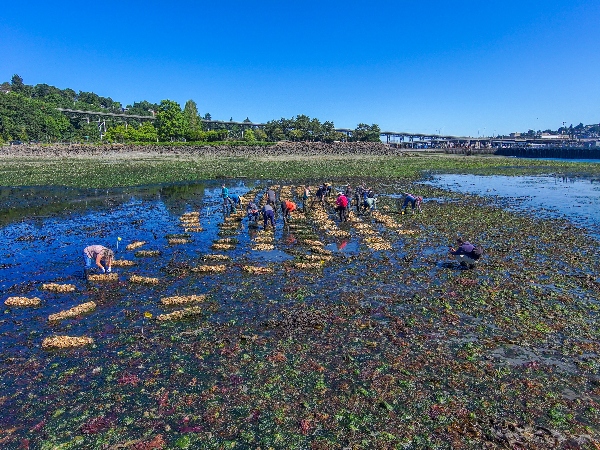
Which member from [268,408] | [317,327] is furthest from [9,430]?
[317,327]

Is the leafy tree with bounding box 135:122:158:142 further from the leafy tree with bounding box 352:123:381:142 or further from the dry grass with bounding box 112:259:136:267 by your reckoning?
the dry grass with bounding box 112:259:136:267

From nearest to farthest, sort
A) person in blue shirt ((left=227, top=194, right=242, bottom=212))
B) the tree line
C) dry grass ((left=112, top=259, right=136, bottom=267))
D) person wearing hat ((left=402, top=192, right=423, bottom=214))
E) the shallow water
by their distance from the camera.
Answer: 1. dry grass ((left=112, top=259, right=136, bottom=267))
2. person in blue shirt ((left=227, top=194, right=242, bottom=212))
3. person wearing hat ((left=402, top=192, right=423, bottom=214))
4. the shallow water
5. the tree line

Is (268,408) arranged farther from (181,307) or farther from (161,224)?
(161,224)

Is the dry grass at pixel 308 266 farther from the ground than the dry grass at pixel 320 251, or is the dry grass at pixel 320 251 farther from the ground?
the dry grass at pixel 320 251

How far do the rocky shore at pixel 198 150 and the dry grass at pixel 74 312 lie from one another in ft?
250

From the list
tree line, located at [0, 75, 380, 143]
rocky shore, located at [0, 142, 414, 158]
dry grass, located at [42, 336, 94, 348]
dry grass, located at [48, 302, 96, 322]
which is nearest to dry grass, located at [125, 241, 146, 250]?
dry grass, located at [48, 302, 96, 322]

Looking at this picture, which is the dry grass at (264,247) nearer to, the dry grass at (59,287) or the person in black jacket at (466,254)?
the dry grass at (59,287)

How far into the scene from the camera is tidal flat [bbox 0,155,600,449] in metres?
8.14

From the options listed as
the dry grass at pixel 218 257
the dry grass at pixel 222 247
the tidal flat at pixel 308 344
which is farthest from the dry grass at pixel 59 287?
the dry grass at pixel 222 247

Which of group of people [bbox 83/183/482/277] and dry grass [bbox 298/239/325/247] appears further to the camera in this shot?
dry grass [bbox 298/239/325/247]

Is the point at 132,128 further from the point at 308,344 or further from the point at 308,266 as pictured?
the point at 308,344

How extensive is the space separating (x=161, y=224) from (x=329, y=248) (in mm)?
12751

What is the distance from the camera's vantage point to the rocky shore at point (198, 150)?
79.2 metres

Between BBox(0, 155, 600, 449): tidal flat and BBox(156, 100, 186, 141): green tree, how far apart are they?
87.4 meters
